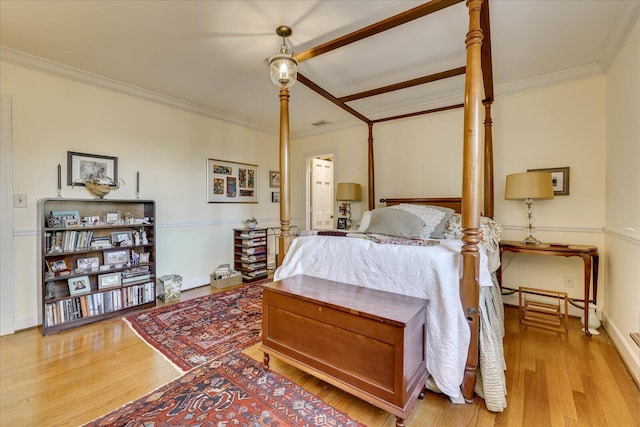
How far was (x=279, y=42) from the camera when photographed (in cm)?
225

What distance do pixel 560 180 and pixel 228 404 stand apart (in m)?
3.44

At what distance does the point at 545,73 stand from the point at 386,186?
2.00m

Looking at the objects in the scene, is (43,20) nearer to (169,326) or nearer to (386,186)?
(169,326)

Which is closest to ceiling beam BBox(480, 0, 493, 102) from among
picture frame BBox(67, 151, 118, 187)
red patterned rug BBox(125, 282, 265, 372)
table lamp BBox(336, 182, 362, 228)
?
table lamp BBox(336, 182, 362, 228)

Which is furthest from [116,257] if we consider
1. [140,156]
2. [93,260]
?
[140,156]

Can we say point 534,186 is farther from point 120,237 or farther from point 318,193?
point 120,237

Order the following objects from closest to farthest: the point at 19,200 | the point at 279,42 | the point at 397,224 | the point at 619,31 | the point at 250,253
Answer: the point at 619,31 → the point at 279,42 → the point at 397,224 → the point at 19,200 → the point at 250,253

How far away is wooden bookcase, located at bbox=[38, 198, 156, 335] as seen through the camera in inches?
96.0

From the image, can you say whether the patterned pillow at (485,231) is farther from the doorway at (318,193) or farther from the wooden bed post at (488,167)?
the doorway at (318,193)

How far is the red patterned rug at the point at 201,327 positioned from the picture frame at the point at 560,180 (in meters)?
3.20

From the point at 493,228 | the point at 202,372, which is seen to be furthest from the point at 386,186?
the point at 202,372

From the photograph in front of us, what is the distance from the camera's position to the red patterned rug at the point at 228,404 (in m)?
1.39

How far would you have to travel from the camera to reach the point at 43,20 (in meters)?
1.97

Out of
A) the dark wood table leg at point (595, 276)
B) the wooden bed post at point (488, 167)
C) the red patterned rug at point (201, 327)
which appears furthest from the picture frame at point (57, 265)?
the dark wood table leg at point (595, 276)
